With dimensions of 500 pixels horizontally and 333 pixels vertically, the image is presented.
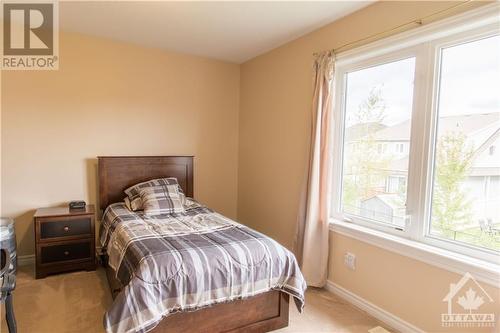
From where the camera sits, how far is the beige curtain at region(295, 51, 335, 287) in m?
2.72

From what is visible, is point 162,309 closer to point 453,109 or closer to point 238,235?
point 238,235

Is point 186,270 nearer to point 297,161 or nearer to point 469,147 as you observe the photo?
point 297,161

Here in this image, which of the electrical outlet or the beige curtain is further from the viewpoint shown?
the beige curtain

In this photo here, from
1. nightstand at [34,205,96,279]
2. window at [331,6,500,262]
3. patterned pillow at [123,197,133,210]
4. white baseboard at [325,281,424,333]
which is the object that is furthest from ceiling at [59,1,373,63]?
white baseboard at [325,281,424,333]

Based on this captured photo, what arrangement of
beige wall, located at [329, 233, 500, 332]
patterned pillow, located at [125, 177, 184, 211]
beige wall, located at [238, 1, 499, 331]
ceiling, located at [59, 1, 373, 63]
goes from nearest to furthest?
beige wall, located at [329, 233, 500, 332]
beige wall, located at [238, 1, 499, 331]
ceiling, located at [59, 1, 373, 63]
patterned pillow, located at [125, 177, 184, 211]

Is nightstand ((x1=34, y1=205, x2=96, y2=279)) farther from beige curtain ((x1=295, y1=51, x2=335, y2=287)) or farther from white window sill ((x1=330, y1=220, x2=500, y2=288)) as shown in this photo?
white window sill ((x1=330, y1=220, x2=500, y2=288))

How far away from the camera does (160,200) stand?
318 cm

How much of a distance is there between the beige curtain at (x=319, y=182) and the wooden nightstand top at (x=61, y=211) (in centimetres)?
222

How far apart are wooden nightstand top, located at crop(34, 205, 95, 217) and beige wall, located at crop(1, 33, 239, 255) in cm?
15

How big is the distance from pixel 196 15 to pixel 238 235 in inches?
78.1

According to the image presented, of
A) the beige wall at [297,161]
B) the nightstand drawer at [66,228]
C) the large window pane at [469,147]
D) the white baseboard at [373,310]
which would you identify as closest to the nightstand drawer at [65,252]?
the nightstand drawer at [66,228]

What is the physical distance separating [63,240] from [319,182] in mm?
2562

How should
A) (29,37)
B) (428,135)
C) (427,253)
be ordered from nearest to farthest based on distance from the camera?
(427,253), (428,135), (29,37)

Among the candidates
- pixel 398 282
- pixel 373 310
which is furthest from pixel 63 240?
pixel 398 282
